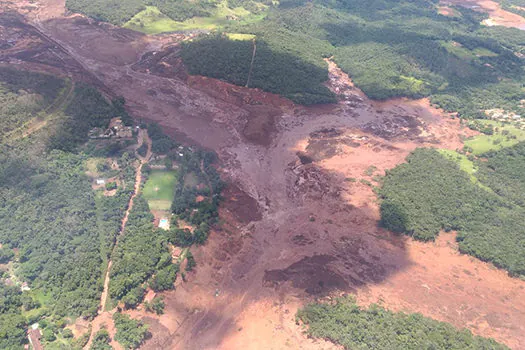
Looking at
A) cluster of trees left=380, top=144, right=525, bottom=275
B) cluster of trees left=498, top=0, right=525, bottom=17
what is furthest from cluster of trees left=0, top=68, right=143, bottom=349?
cluster of trees left=498, top=0, right=525, bottom=17

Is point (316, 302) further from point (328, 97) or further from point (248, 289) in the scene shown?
point (328, 97)

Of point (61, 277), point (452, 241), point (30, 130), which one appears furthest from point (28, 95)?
point (452, 241)

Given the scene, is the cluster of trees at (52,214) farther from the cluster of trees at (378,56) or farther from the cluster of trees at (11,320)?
the cluster of trees at (378,56)

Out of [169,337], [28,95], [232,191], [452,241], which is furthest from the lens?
[28,95]

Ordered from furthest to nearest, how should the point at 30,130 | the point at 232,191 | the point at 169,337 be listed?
1. the point at 30,130
2. the point at 232,191
3. the point at 169,337

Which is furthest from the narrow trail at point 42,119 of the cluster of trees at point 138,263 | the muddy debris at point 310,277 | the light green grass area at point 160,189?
the muddy debris at point 310,277

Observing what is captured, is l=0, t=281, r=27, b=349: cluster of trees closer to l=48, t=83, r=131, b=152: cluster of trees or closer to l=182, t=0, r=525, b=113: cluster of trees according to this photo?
l=48, t=83, r=131, b=152: cluster of trees

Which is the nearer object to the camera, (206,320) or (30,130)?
(206,320)
